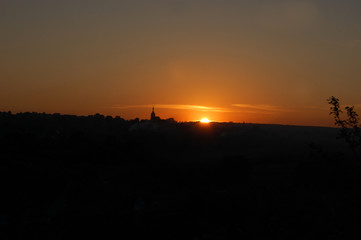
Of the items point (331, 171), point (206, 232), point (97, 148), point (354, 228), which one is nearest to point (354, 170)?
point (331, 171)

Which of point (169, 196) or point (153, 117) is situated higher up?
point (153, 117)

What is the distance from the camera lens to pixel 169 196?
2952cm

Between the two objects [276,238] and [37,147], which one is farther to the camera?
[37,147]

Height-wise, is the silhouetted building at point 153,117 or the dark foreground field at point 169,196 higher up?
the silhouetted building at point 153,117

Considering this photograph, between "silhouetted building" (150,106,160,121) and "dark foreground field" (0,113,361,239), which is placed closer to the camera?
"dark foreground field" (0,113,361,239)

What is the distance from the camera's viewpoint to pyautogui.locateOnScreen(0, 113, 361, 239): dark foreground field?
22141 millimetres

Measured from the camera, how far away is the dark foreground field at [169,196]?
2214cm

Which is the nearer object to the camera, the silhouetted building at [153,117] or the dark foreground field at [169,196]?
the dark foreground field at [169,196]

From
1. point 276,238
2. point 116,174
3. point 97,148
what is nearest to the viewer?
point 276,238

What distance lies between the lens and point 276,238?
20203mm

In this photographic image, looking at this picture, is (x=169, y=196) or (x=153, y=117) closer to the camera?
(x=169, y=196)

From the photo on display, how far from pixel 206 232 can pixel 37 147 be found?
38860mm

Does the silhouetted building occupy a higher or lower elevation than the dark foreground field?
higher

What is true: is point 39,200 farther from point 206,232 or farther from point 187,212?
point 206,232
